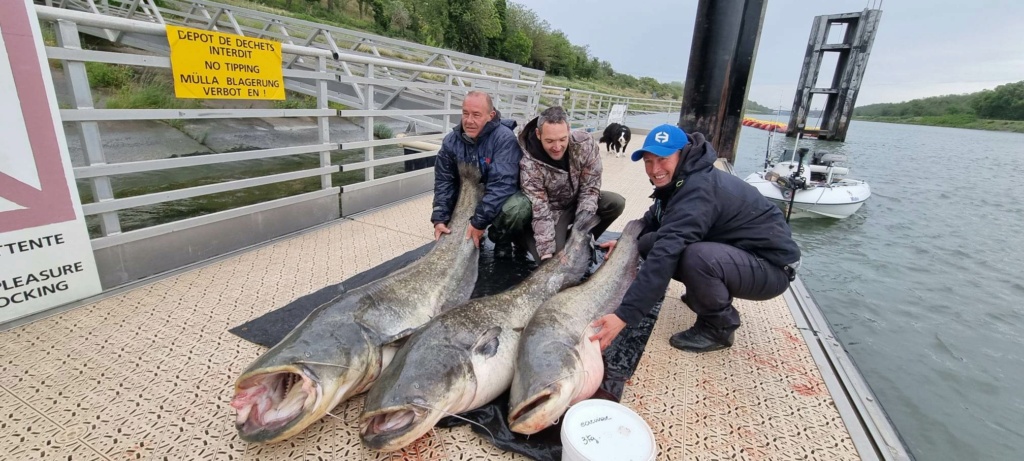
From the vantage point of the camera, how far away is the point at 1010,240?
13438mm

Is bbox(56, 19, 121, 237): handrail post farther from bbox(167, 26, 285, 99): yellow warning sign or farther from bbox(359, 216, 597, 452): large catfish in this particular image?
bbox(359, 216, 597, 452): large catfish

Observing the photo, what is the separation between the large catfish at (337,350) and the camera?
1900 millimetres

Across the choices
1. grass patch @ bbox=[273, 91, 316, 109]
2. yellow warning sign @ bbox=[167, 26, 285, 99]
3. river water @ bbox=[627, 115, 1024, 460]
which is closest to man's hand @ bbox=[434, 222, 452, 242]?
yellow warning sign @ bbox=[167, 26, 285, 99]

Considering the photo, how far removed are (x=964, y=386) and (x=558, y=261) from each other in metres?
6.12

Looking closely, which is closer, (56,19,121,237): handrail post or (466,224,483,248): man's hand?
(56,19,121,237): handrail post

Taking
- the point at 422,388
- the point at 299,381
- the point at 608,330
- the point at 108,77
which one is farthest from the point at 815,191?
the point at 108,77

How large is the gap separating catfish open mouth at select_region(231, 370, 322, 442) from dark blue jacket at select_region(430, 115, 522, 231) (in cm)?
203

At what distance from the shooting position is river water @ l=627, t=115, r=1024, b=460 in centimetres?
495

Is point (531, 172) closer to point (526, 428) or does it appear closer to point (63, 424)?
point (526, 428)

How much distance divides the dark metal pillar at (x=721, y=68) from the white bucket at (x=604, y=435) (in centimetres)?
1097

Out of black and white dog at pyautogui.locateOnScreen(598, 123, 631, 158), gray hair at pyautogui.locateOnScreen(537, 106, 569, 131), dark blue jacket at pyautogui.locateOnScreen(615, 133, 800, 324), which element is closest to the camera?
dark blue jacket at pyautogui.locateOnScreen(615, 133, 800, 324)

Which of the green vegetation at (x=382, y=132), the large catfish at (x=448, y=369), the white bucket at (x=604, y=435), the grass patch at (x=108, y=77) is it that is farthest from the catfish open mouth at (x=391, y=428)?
the grass patch at (x=108, y=77)

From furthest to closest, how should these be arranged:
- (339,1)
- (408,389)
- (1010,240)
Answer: (339,1) → (1010,240) → (408,389)

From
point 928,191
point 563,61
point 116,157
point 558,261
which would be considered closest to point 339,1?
point 563,61
